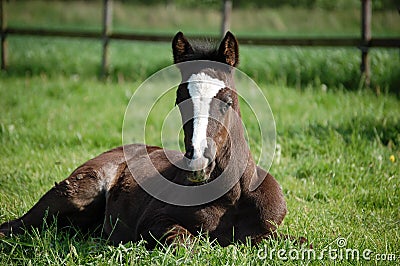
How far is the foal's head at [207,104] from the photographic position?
3.39m

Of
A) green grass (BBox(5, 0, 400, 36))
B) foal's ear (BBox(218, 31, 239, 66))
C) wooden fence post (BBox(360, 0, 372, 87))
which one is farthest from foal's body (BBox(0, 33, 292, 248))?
green grass (BBox(5, 0, 400, 36))

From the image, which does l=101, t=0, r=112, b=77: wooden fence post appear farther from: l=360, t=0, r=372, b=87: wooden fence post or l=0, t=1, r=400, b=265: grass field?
l=360, t=0, r=372, b=87: wooden fence post

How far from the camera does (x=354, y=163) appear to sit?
6.02m

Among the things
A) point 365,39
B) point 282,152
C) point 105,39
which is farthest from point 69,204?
point 105,39

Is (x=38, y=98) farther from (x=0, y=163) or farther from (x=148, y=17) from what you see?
(x=148, y=17)

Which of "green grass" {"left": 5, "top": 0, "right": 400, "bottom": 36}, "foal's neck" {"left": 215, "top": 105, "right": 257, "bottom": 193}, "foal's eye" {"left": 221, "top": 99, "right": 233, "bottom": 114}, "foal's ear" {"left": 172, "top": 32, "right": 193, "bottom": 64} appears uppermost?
"foal's ear" {"left": 172, "top": 32, "right": 193, "bottom": 64}

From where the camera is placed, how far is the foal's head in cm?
339

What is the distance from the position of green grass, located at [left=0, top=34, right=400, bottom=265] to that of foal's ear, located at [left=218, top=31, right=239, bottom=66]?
4.15 ft

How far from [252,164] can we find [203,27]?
2725cm

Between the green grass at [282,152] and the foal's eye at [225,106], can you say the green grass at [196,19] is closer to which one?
the green grass at [282,152]

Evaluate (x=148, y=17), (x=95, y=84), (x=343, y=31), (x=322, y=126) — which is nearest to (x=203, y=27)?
(x=148, y=17)

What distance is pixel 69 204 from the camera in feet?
14.6

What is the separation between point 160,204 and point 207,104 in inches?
39.4

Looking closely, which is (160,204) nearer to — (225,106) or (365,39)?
(225,106)
